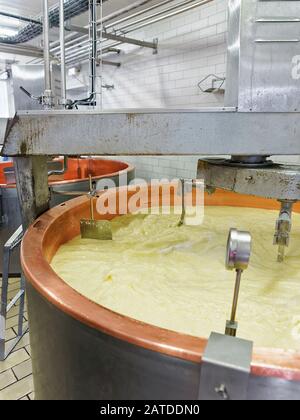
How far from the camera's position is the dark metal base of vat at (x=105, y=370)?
690mm

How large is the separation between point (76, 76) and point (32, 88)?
3.82 metres

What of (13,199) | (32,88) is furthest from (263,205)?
(32,88)

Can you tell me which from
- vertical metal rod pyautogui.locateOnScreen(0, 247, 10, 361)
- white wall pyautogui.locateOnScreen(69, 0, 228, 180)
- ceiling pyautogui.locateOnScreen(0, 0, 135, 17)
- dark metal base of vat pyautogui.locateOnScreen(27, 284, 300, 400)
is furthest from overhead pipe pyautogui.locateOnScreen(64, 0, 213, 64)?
dark metal base of vat pyautogui.locateOnScreen(27, 284, 300, 400)

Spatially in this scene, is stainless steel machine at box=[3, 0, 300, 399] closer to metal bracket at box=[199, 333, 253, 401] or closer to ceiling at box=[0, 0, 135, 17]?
metal bracket at box=[199, 333, 253, 401]

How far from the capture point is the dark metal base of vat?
69 cm

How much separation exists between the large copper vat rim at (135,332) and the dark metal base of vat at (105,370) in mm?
20

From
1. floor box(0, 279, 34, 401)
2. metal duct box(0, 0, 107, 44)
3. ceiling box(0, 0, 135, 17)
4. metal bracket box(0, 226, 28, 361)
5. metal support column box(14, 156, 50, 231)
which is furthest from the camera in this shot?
ceiling box(0, 0, 135, 17)

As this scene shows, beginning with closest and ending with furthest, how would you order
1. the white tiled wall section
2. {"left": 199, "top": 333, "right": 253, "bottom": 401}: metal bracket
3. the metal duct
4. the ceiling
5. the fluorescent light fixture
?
1. {"left": 199, "top": 333, "right": 253, "bottom": 401}: metal bracket
2. the metal duct
3. the white tiled wall section
4. the ceiling
5. the fluorescent light fixture

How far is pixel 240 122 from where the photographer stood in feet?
3.22

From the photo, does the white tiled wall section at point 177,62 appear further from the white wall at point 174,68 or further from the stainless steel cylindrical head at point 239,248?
the stainless steel cylindrical head at point 239,248

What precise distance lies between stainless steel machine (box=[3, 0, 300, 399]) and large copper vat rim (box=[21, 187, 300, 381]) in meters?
0.43

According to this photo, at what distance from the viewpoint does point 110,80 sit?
654cm

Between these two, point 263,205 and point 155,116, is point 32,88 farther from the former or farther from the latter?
point 155,116

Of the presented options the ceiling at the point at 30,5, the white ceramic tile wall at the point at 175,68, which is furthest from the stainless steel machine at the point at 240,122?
the ceiling at the point at 30,5
